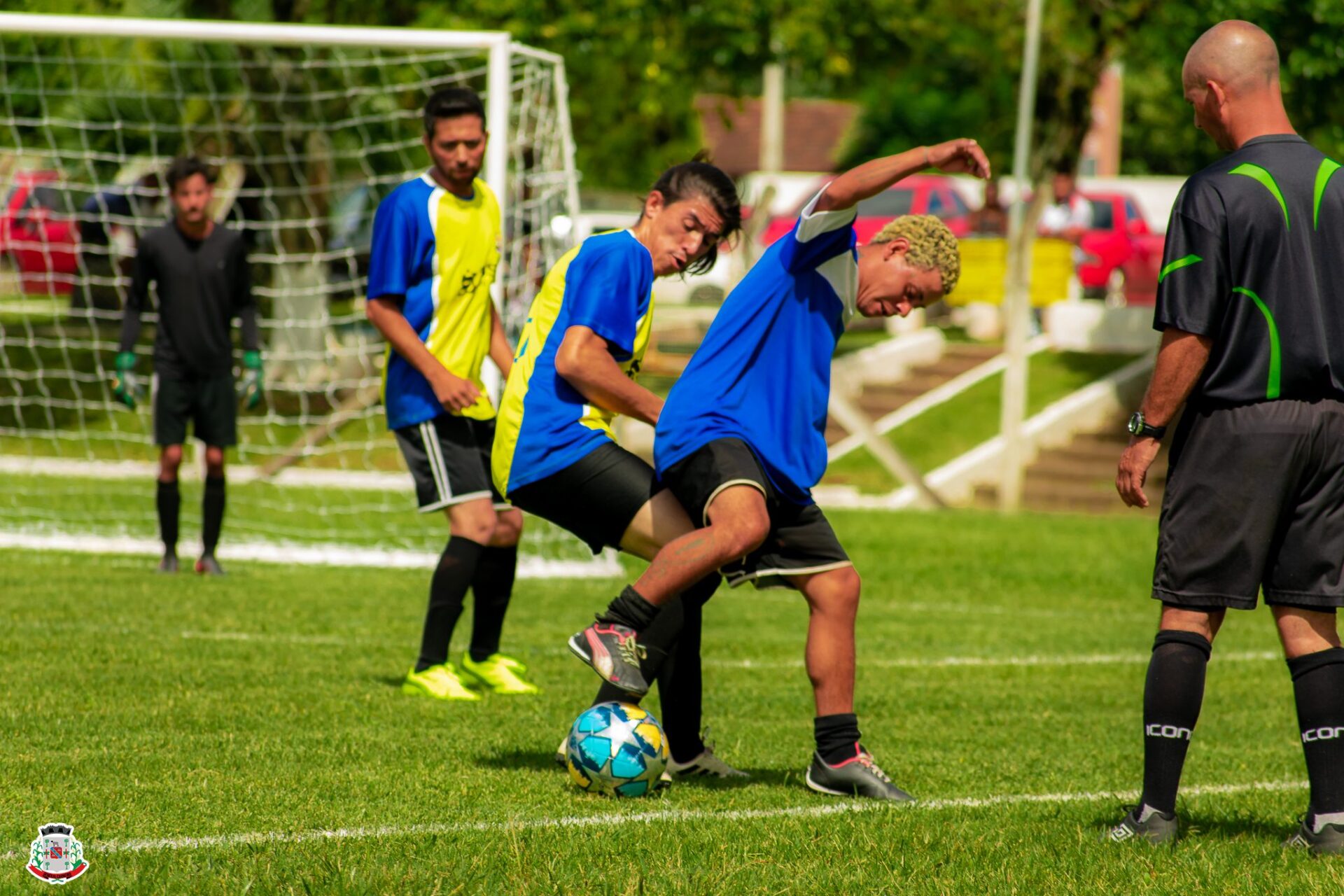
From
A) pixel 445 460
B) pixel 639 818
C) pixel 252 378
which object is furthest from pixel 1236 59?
pixel 252 378

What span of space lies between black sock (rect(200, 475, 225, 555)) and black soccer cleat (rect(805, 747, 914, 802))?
580 centimetres

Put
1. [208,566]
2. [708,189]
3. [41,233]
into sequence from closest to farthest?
[708,189] < [208,566] < [41,233]

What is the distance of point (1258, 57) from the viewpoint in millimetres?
4383

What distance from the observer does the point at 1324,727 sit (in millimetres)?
4367

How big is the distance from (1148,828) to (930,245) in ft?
5.98

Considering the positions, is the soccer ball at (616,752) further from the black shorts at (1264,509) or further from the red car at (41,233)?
the red car at (41,233)

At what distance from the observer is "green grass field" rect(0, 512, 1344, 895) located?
3945 mm

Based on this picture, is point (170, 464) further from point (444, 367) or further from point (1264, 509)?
point (1264, 509)

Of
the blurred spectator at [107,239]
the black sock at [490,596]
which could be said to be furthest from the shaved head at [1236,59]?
the blurred spectator at [107,239]

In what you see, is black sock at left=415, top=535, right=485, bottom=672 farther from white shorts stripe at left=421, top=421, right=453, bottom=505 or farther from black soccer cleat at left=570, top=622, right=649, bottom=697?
black soccer cleat at left=570, top=622, right=649, bottom=697

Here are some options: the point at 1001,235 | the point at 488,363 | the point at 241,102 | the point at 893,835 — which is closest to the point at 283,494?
the point at 488,363

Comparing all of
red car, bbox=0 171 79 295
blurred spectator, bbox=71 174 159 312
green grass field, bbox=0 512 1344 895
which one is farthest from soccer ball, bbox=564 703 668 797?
red car, bbox=0 171 79 295

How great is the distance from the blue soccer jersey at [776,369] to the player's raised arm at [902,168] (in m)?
0.22

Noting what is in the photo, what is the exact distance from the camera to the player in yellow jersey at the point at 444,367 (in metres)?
6.52
